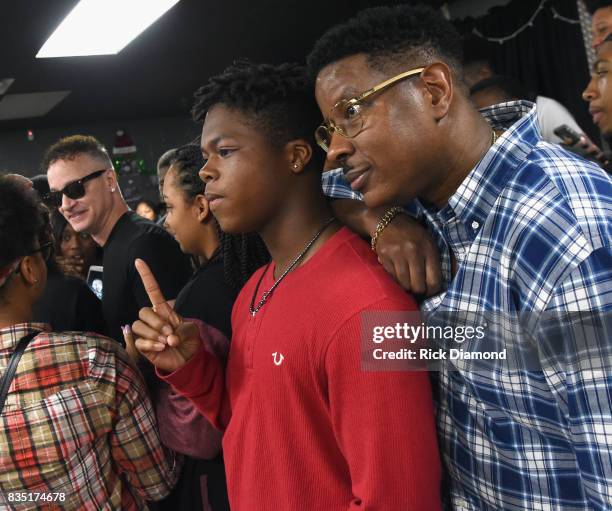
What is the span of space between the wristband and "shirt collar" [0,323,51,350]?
0.89m

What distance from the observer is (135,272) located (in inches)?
90.4

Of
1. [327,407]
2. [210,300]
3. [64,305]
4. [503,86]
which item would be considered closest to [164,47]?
[503,86]

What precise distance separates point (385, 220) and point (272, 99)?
361mm

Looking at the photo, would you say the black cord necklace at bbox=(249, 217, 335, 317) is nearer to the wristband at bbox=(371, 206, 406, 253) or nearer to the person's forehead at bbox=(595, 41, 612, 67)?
the wristband at bbox=(371, 206, 406, 253)

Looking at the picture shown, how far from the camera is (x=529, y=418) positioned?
857mm

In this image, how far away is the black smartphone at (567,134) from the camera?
2.76 meters

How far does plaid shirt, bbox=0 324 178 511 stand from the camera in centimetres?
136

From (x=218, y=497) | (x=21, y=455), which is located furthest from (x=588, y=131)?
(x=21, y=455)

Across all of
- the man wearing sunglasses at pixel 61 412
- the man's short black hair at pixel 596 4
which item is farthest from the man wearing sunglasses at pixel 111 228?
the man's short black hair at pixel 596 4

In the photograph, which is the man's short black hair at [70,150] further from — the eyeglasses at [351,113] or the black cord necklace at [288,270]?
the eyeglasses at [351,113]

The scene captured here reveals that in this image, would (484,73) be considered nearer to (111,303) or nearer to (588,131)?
(588,131)

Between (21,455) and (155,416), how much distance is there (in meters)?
0.32

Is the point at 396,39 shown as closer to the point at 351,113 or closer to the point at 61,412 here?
the point at 351,113

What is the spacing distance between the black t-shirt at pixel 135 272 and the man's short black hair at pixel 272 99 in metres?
1.10
